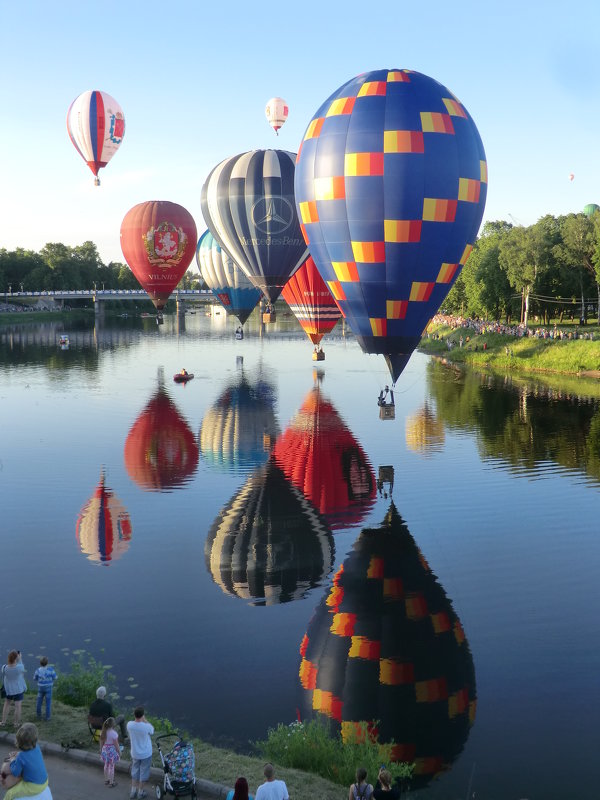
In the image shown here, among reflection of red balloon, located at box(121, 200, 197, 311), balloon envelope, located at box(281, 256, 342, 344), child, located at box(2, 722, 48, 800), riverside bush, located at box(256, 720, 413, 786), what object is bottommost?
riverside bush, located at box(256, 720, 413, 786)

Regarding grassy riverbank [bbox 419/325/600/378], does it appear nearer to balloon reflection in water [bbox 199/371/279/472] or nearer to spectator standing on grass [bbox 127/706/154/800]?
balloon reflection in water [bbox 199/371/279/472]

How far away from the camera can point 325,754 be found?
14688 mm

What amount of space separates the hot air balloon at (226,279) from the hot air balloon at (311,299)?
10025 mm

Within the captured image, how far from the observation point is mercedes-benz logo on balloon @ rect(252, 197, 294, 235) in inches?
2213

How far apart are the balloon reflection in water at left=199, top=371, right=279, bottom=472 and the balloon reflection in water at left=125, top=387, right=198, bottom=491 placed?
1067 millimetres

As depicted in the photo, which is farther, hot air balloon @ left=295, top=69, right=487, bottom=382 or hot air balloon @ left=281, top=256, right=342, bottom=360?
hot air balloon @ left=281, top=256, right=342, bottom=360

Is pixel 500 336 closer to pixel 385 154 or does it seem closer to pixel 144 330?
pixel 385 154

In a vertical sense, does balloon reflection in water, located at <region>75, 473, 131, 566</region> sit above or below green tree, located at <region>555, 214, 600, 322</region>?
below

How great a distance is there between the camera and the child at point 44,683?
15.1 m

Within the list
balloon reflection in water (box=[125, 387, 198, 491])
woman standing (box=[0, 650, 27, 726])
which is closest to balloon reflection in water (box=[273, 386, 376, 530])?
balloon reflection in water (box=[125, 387, 198, 491])

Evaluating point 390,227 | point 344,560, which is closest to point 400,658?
point 344,560

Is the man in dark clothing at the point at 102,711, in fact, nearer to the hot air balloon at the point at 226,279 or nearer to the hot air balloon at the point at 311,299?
the hot air balloon at the point at 311,299

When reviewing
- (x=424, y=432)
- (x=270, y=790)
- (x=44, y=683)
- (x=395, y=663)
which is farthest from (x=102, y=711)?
(x=424, y=432)

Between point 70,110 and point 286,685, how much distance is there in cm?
7260
